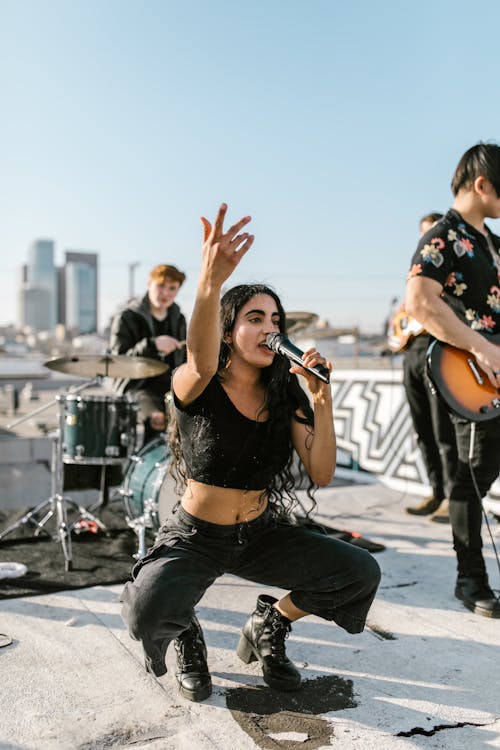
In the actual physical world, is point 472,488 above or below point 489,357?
below

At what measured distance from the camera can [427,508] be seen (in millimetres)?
5641

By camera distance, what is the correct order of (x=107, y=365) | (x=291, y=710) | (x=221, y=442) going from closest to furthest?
(x=291, y=710) → (x=221, y=442) → (x=107, y=365)

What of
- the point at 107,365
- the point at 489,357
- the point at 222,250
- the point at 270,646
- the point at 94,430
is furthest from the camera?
the point at 94,430

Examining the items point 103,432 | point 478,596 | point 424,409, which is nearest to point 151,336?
point 103,432

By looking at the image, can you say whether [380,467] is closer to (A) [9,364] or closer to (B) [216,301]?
(B) [216,301]

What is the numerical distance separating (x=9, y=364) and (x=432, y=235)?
181 feet

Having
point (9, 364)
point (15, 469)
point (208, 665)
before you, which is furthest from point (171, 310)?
point (9, 364)

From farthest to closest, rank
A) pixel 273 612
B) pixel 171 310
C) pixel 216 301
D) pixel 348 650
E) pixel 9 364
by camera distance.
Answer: pixel 9 364 → pixel 171 310 → pixel 348 650 → pixel 273 612 → pixel 216 301

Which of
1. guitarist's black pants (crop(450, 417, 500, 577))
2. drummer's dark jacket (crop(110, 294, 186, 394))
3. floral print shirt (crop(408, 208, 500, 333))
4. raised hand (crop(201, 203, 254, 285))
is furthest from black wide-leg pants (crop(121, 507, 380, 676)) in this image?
drummer's dark jacket (crop(110, 294, 186, 394))

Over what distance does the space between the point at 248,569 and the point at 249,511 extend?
23 centimetres

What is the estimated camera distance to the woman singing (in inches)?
95.5

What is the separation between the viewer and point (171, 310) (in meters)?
5.50

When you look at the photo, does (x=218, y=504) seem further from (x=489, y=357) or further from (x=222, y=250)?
(x=489, y=357)

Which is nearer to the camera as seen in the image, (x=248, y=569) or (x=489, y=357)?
(x=248, y=569)
